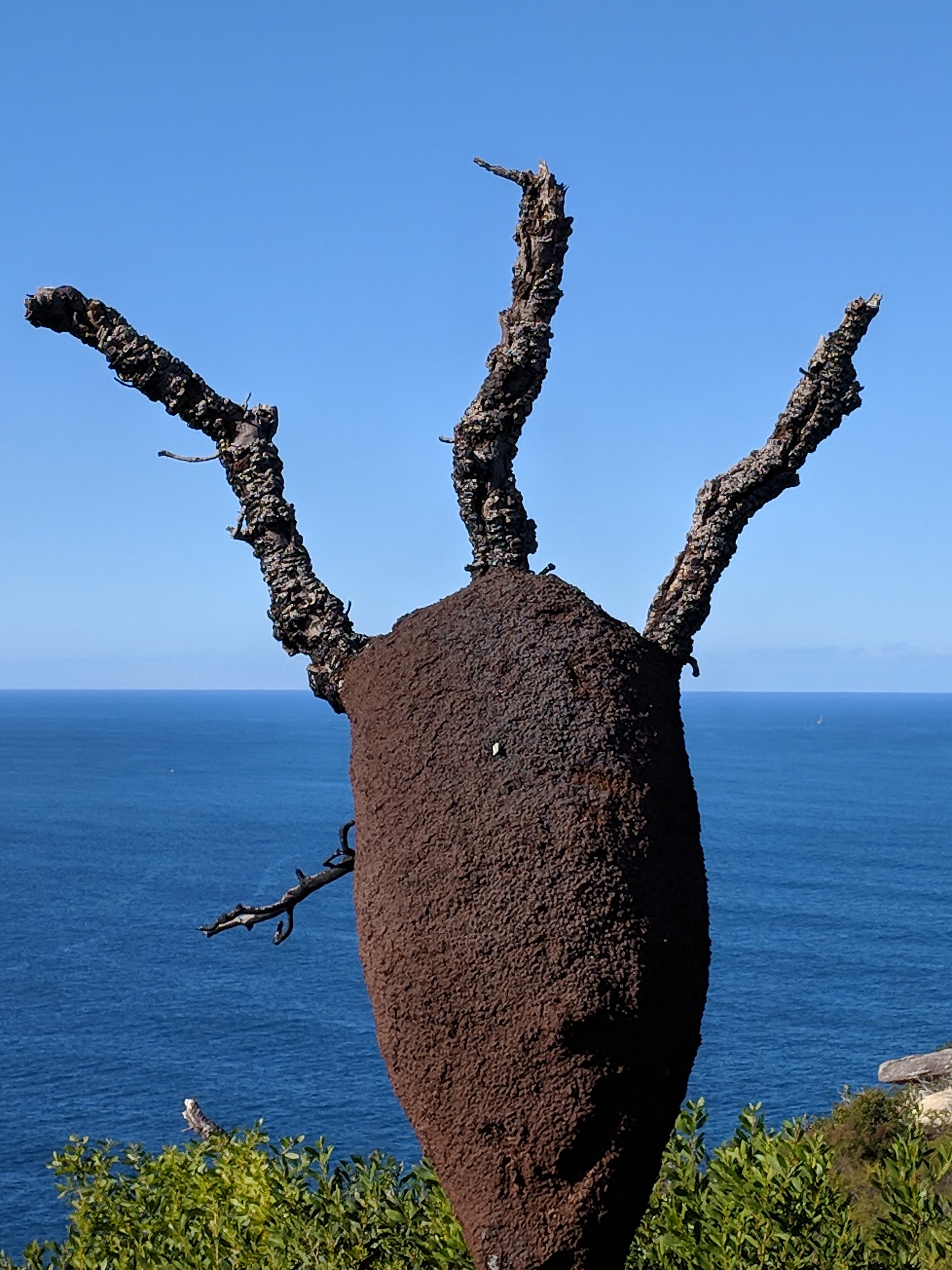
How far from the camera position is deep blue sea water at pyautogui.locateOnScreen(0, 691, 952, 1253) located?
1593 inches

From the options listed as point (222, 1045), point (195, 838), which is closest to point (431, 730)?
point (222, 1045)

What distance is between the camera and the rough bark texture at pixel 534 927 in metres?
4.97

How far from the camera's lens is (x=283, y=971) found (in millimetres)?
56656

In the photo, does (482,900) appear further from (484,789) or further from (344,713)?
(344,713)

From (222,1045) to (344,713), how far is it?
145 feet

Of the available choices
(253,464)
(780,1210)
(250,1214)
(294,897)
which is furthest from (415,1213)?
(253,464)

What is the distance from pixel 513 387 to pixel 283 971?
53340mm

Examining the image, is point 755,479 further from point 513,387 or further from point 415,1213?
point 415,1213

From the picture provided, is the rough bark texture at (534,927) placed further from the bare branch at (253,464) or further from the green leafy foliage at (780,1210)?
the green leafy foliage at (780,1210)

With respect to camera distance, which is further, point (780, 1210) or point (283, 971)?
point (283, 971)

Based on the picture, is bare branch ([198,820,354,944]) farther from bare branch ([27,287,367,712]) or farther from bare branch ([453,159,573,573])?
bare branch ([453,159,573,573])

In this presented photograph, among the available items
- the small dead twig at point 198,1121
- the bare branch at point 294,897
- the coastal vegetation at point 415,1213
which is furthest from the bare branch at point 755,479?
the small dead twig at point 198,1121

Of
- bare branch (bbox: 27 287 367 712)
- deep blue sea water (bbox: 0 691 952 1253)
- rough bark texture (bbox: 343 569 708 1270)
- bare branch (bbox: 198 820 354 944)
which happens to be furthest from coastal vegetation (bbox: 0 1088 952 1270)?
deep blue sea water (bbox: 0 691 952 1253)

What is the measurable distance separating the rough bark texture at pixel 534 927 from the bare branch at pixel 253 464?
0.71 meters
